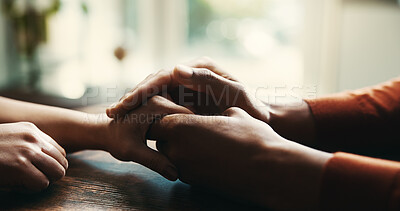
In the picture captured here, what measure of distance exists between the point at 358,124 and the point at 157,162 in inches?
19.8

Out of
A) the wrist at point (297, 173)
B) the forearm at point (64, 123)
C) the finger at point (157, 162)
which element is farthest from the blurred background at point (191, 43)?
the wrist at point (297, 173)

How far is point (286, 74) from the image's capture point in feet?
8.66

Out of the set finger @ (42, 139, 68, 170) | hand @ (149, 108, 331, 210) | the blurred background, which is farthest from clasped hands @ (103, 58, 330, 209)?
the blurred background

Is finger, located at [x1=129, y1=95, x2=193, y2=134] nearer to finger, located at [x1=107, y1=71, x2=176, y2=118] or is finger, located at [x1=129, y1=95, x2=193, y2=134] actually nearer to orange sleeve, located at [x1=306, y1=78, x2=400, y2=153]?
finger, located at [x1=107, y1=71, x2=176, y2=118]

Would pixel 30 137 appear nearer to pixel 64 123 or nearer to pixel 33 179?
pixel 33 179

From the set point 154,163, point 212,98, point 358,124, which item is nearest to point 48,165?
point 154,163

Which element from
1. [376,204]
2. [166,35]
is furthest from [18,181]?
[166,35]

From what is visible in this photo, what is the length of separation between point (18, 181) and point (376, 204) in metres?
0.48

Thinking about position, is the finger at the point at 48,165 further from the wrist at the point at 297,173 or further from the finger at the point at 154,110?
the wrist at the point at 297,173

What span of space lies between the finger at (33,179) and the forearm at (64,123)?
217mm

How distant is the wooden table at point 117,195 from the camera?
0.47 meters

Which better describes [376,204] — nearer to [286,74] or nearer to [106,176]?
[106,176]

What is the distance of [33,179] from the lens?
0.49 meters

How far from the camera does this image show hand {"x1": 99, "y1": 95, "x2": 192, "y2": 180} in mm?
627
